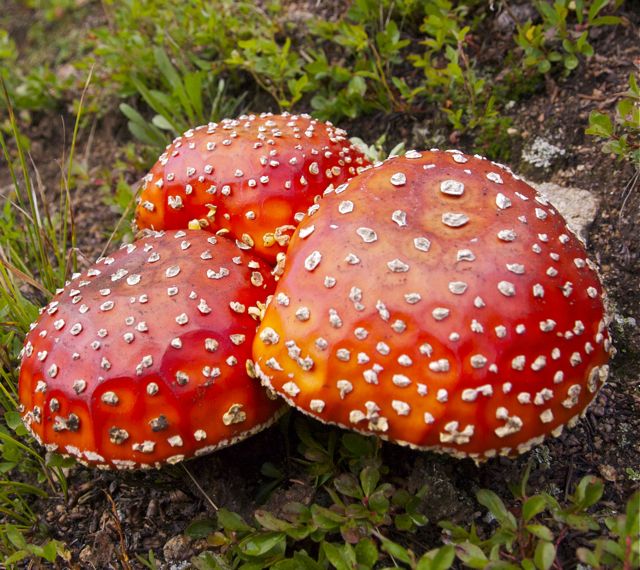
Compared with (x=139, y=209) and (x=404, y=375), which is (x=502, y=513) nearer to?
(x=404, y=375)

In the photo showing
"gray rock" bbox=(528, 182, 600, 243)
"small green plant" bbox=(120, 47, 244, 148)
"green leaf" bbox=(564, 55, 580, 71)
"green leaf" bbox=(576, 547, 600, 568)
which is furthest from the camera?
"small green plant" bbox=(120, 47, 244, 148)

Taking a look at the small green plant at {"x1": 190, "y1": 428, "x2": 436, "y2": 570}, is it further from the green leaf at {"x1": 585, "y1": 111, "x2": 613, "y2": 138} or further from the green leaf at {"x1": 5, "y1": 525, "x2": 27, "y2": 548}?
the green leaf at {"x1": 585, "y1": 111, "x2": 613, "y2": 138}

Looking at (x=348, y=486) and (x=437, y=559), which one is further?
(x=348, y=486)

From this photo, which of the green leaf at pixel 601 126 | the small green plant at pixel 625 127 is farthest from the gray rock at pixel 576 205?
the green leaf at pixel 601 126


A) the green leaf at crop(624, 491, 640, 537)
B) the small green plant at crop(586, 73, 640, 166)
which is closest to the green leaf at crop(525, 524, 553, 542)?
the green leaf at crop(624, 491, 640, 537)

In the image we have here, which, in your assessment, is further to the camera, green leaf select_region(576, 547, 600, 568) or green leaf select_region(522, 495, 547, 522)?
green leaf select_region(522, 495, 547, 522)

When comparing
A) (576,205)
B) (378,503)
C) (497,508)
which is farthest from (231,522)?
(576,205)

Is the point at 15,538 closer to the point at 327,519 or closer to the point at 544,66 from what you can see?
the point at 327,519

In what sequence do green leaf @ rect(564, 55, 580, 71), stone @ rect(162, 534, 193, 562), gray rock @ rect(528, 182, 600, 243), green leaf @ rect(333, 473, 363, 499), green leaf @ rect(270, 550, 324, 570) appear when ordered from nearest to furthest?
green leaf @ rect(270, 550, 324, 570) → green leaf @ rect(333, 473, 363, 499) → stone @ rect(162, 534, 193, 562) → gray rock @ rect(528, 182, 600, 243) → green leaf @ rect(564, 55, 580, 71)
